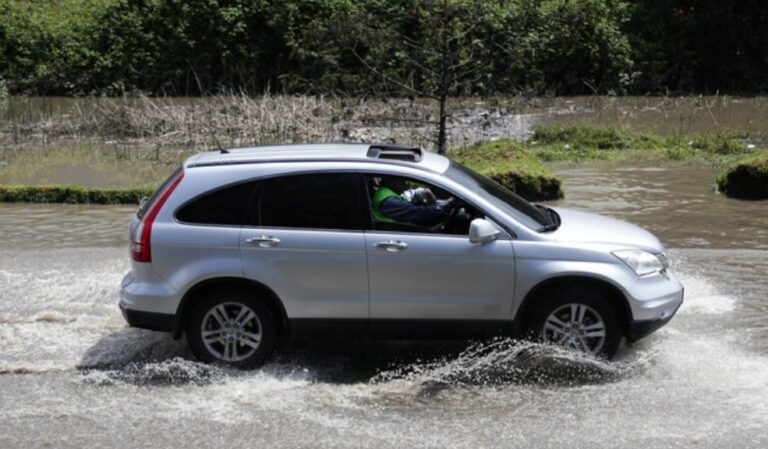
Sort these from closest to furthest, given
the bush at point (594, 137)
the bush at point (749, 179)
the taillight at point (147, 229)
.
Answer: the taillight at point (147, 229) < the bush at point (749, 179) < the bush at point (594, 137)

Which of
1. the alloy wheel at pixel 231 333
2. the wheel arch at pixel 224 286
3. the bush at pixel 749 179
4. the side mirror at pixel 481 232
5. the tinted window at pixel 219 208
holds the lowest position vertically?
the alloy wheel at pixel 231 333

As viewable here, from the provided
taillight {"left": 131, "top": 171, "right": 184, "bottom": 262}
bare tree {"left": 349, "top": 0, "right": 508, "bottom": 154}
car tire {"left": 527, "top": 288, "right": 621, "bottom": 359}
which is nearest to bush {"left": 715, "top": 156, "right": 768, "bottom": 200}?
bare tree {"left": 349, "top": 0, "right": 508, "bottom": 154}

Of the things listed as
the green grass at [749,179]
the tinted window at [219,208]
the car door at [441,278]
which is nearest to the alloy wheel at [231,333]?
the tinted window at [219,208]

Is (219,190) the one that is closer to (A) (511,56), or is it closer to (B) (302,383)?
(B) (302,383)

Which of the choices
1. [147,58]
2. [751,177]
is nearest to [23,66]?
[147,58]

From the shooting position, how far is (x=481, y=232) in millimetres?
7859

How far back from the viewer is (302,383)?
26.0 feet

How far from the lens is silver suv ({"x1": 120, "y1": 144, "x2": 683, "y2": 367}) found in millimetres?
7941

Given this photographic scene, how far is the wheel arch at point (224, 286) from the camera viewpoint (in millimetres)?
8048

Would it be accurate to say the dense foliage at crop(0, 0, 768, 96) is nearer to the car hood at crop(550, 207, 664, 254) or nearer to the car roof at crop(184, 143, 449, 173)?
the car roof at crop(184, 143, 449, 173)

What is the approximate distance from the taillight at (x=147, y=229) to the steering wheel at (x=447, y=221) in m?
1.99

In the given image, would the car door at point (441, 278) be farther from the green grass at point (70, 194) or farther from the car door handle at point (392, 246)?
the green grass at point (70, 194)

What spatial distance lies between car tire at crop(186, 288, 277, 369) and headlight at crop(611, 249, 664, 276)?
2.66 m

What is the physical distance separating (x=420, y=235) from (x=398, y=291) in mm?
449
